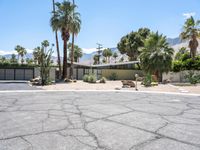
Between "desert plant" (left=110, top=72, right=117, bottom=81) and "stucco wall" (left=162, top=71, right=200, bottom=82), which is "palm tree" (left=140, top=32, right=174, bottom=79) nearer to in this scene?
"stucco wall" (left=162, top=71, right=200, bottom=82)

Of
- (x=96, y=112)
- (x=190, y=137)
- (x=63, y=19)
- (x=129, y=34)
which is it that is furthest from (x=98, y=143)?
(x=129, y=34)

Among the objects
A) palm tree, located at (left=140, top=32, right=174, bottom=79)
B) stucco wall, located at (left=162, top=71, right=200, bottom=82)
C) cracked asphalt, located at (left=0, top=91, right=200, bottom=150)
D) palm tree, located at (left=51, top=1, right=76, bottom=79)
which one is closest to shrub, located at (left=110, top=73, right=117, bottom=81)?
palm tree, located at (left=140, top=32, right=174, bottom=79)

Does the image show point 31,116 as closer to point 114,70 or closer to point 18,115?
point 18,115

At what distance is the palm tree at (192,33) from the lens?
34.2m

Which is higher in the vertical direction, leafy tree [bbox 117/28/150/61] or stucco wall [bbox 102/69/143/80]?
leafy tree [bbox 117/28/150/61]

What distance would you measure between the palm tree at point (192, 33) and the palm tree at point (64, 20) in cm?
1772

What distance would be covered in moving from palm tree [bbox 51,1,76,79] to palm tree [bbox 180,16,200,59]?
1772 cm

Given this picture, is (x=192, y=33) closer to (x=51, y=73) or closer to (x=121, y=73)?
(x=121, y=73)

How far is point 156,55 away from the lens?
29.5m

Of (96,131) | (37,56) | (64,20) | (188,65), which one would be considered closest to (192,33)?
(188,65)

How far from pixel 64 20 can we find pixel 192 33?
1956 cm

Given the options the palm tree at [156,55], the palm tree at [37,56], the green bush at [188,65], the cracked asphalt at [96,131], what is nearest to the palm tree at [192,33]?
the green bush at [188,65]

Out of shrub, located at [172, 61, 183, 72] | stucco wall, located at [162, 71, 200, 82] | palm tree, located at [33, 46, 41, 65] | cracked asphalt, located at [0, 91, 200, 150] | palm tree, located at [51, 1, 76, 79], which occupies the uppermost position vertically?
palm tree, located at [51, 1, 76, 79]

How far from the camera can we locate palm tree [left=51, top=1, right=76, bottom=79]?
29.3 m
